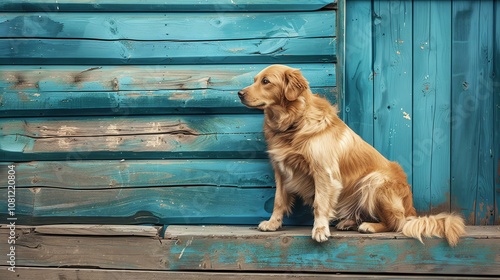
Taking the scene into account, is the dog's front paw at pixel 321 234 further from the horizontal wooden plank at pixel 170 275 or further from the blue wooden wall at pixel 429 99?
the blue wooden wall at pixel 429 99

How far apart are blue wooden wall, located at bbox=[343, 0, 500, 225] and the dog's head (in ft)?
2.04

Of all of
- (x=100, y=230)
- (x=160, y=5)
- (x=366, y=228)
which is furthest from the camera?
(x=160, y=5)

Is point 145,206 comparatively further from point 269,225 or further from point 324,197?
point 324,197

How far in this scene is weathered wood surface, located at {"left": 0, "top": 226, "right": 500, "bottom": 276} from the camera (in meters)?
3.44

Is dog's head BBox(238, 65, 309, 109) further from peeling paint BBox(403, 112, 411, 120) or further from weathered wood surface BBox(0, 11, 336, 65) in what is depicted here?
peeling paint BBox(403, 112, 411, 120)

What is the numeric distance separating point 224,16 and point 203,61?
32 centimetres

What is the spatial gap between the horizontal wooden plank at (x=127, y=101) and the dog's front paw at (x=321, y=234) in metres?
0.90

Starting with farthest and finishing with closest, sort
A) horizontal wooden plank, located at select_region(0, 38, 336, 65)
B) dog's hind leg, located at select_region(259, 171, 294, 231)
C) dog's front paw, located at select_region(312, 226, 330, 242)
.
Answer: horizontal wooden plank, located at select_region(0, 38, 336, 65) < dog's hind leg, located at select_region(259, 171, 294, 231) < dog's front paw, located at select_region(312, 226, 330, 242)

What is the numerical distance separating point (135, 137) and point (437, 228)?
1.98 meters

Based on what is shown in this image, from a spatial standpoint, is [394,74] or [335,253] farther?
[394,74]

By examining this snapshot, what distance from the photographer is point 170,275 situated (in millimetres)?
3551

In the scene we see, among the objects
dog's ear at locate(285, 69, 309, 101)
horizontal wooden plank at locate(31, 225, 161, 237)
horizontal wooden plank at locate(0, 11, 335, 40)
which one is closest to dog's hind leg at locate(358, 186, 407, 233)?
dog's ear at locate(285, 69, 309, 101)

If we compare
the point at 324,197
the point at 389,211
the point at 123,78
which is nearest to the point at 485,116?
the point at 389,211

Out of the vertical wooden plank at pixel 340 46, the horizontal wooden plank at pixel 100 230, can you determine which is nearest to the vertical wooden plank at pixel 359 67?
the vertical wooden plank at pixel 340 46
